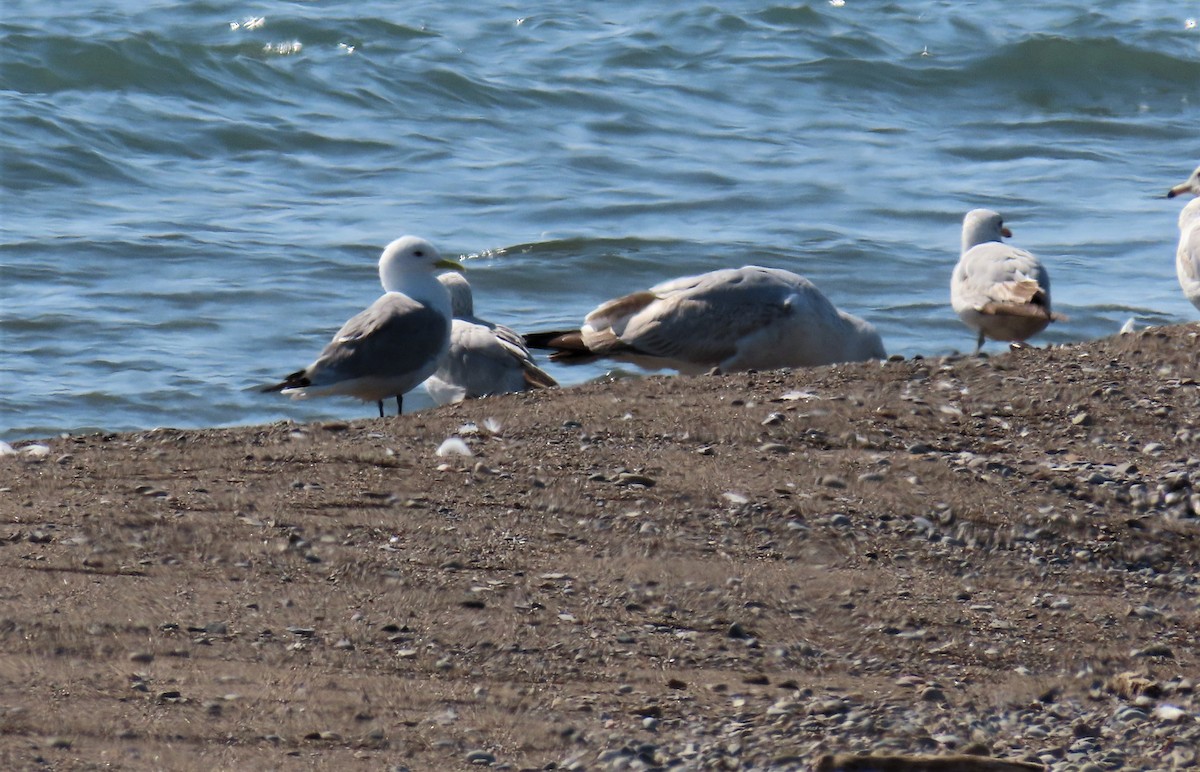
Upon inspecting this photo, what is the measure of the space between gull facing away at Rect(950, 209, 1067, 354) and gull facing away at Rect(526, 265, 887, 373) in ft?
1.84

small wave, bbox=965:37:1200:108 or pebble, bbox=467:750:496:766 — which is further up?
small wave, bbox=965:37:1200:108

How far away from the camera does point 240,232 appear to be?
11.3 m

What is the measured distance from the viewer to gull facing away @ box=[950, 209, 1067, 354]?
25.6 ft

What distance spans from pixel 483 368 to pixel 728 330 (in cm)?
109

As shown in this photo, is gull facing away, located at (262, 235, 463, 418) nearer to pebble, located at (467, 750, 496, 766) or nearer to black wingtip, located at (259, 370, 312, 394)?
black wingtip, located at (259, 370, 312, 394)

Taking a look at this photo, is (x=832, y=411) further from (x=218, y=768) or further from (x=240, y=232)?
(x=240, y=232)

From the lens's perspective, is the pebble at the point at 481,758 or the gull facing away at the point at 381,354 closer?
the pebble at the point at 481,758

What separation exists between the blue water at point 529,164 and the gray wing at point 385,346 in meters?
0.95

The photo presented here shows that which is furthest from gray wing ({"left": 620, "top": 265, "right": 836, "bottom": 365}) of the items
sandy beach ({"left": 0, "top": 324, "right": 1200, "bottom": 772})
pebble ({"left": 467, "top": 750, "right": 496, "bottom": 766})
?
pebble ({"left": 467, "top": 750, "right": 496, "bottom": 766})

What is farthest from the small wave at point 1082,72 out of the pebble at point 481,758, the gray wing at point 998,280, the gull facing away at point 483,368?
the pebble at point 481,758

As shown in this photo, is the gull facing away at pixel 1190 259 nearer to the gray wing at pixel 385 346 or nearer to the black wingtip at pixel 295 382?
the gray wing at pixel 385 346

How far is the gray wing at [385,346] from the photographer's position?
729 cm

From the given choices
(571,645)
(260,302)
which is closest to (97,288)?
(260,302)

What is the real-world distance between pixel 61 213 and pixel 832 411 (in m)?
7.71
